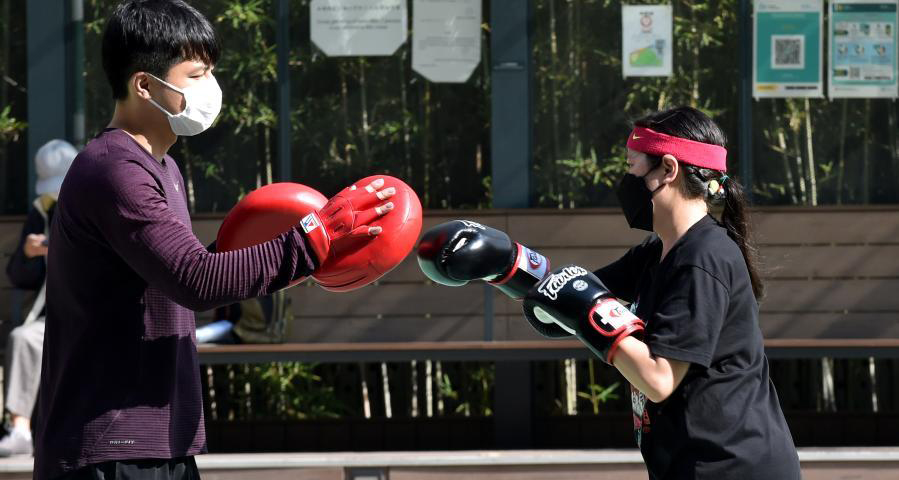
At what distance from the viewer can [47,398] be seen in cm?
259

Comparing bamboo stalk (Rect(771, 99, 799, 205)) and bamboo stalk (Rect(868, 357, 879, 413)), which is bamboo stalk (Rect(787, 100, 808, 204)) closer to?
bamboo stalk (Rect(771, 99, 799, 205))

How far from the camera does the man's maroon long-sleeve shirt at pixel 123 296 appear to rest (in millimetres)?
2457

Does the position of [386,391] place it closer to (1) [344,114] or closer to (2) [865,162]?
(1) [344,114]

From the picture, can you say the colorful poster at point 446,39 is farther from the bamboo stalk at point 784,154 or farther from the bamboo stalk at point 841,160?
the bamboo stalk at point 841,160

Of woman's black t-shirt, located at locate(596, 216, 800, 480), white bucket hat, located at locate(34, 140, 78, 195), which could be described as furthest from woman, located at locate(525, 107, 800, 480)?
white bucket hat, located at locate(34, 140, 78, 195)

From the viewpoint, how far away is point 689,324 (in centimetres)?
273

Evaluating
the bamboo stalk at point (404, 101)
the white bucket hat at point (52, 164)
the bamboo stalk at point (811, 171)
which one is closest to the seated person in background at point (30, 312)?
the white bucket hat at point (52, 164)

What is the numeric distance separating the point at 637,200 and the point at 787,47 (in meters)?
4.76

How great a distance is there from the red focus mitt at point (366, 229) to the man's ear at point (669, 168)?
2.05 ft

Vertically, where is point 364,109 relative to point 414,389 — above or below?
above

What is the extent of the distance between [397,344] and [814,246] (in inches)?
101

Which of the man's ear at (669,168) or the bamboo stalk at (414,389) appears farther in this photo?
the bamboo stalk at (414,389)

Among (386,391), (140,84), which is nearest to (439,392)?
(386,391)

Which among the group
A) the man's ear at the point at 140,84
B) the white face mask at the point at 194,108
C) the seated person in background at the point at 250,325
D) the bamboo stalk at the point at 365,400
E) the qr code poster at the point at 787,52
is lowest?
the bamboo stalk at the point at 365,400
